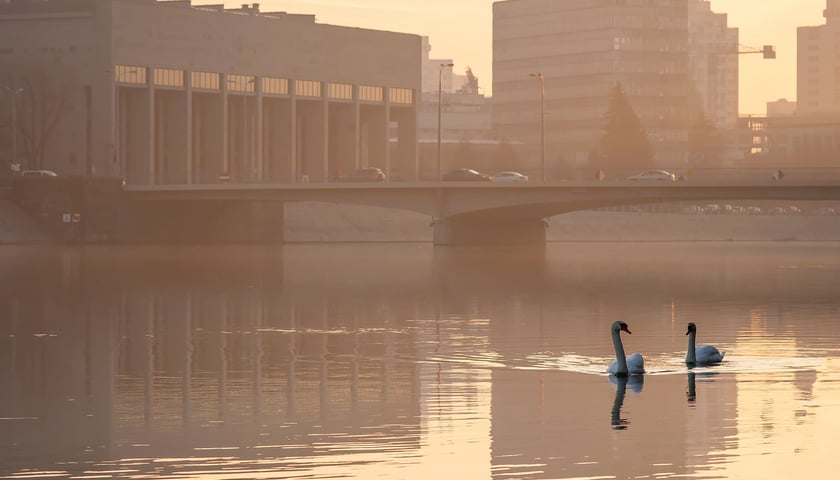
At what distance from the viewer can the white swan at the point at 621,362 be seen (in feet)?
93.5

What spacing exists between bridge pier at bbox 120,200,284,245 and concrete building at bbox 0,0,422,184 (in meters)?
3.37

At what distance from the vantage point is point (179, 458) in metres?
20.6

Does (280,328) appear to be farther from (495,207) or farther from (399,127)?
(399,127)

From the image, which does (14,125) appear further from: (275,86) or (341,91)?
(341,91)

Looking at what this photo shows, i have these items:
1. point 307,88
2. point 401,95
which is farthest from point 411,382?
point 401,95

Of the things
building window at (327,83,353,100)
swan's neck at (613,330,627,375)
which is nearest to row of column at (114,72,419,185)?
building window at (327,83,353,100)

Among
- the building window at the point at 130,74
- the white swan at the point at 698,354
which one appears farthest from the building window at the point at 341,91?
the white swan at the point at 698,354

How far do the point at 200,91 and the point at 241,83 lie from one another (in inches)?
159

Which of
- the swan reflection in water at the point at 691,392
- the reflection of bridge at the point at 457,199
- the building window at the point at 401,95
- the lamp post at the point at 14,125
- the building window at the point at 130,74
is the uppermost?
the building window at the point at 401,95

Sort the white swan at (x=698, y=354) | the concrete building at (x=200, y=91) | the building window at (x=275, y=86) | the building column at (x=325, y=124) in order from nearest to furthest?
the white swan at (x=698, y=354) < the concrete building at (x=200, y=91) < the building window at (x=275, y=86) < the building column at (x=325, y=124)

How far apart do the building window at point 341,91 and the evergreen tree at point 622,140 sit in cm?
4251

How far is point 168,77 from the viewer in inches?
5408

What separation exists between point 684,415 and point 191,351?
1302 cm

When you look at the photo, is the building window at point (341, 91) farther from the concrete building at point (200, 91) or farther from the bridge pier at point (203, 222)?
the bridge pier at point (203, 222)
